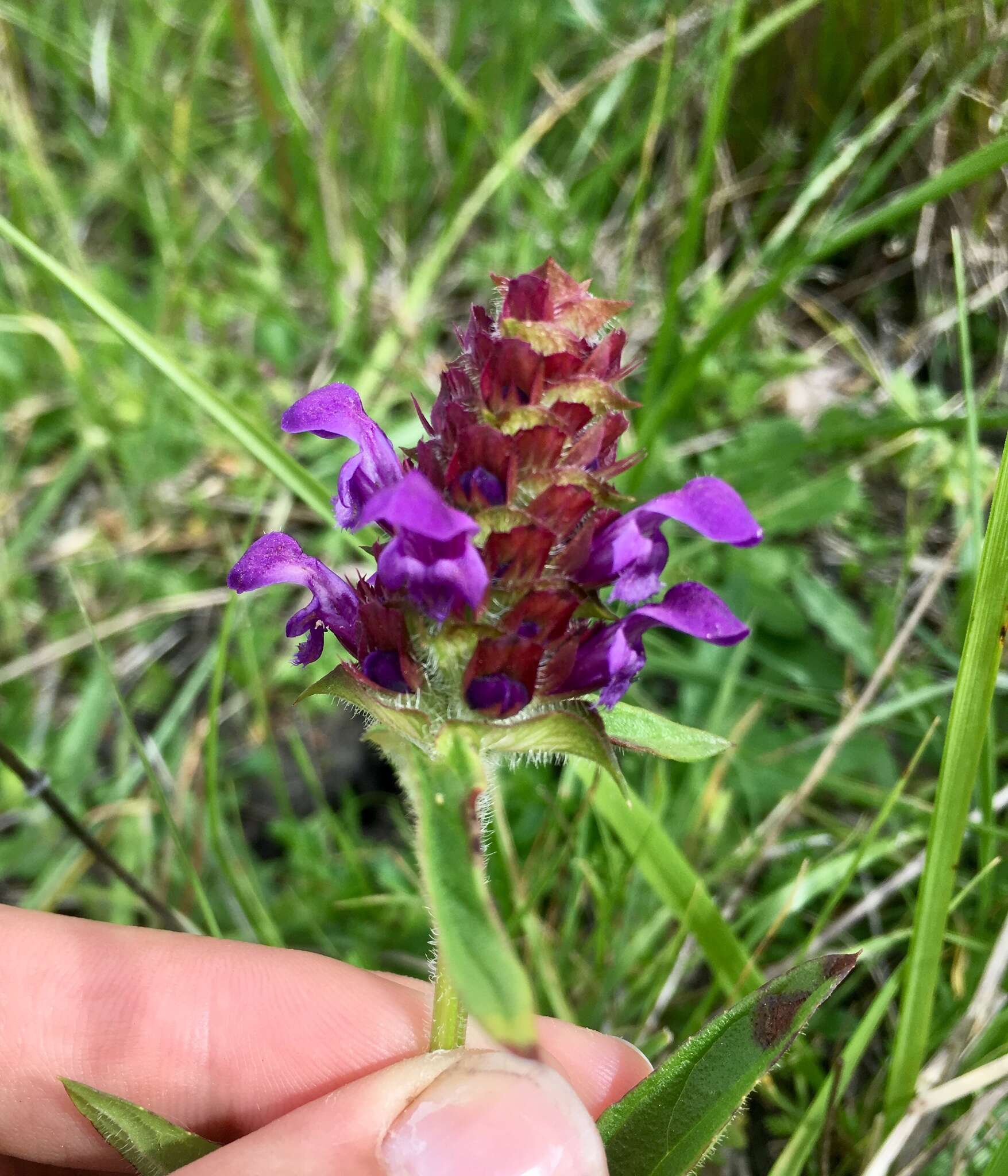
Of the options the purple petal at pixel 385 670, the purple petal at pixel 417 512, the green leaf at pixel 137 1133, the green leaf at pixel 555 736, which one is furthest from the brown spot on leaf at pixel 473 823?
the green leaf at pixel 137 1133

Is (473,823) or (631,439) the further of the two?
(631,439)

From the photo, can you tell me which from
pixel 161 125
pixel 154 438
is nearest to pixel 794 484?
pixel 154 438

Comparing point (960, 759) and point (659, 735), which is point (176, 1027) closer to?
point (659, 735)

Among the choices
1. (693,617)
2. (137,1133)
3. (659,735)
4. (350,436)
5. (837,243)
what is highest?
(837,243)

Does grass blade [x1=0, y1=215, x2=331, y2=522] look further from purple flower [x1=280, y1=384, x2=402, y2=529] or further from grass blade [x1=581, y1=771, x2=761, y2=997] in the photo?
grass blade [x1=581, y1=771, x2=761, y2=997]

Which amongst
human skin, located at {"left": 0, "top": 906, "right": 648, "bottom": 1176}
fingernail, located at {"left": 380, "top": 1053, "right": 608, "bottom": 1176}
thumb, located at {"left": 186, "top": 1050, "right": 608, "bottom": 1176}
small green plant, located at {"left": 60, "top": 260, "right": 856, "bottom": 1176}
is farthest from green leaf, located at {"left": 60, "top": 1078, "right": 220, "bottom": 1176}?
human skin, located at {"left": 0, "top": 906, "right": 648, "bottom": 1176}

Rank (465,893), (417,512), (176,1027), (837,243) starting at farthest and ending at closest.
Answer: (837,243), (176,1027), (417,512), (465,893)

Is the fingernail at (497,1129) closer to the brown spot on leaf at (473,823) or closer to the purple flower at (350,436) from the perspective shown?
the brown spot on leaf at (473,823)

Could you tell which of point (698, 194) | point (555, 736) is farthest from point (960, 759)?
point (698, 194)
